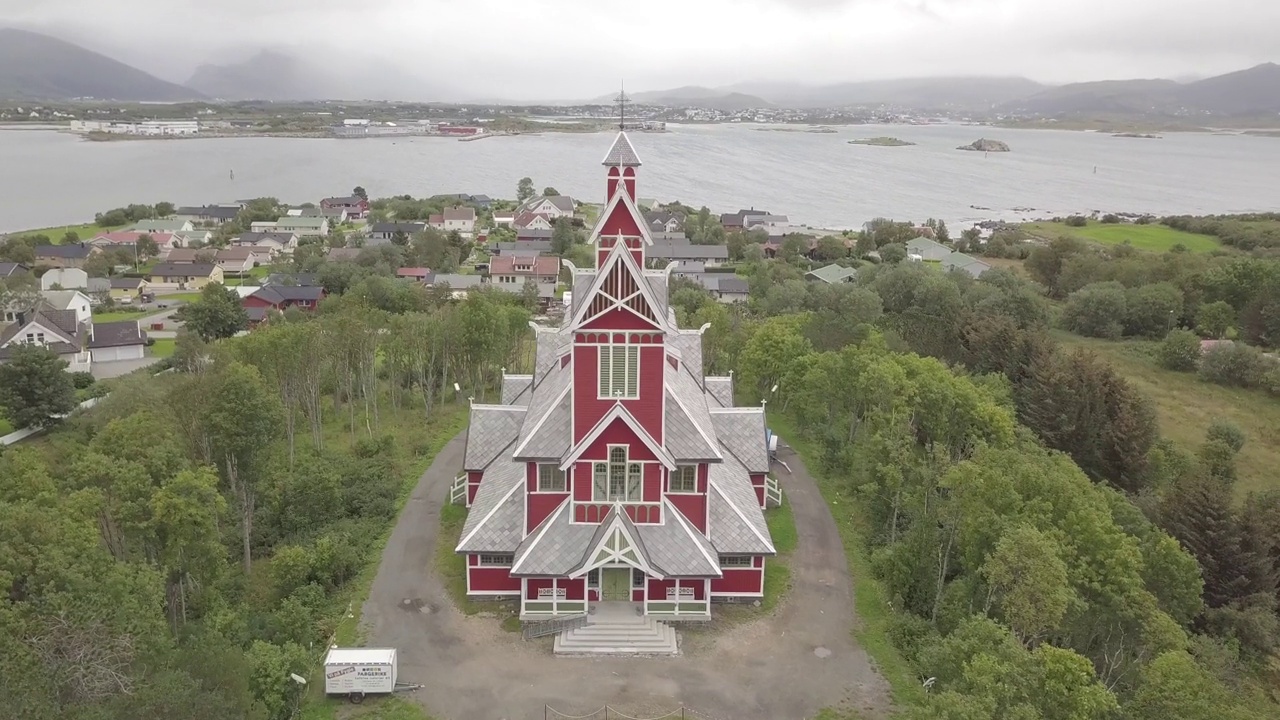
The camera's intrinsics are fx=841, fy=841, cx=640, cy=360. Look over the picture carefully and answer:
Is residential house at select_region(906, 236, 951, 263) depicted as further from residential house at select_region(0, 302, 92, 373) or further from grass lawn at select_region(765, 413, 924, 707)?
residential house at select_region(0, 302, 92, 373)

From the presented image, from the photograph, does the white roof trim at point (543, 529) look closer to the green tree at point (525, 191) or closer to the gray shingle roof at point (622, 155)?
the gray shingle roof at point (622, 155)

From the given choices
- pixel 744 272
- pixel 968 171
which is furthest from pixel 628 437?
pixel 968 171

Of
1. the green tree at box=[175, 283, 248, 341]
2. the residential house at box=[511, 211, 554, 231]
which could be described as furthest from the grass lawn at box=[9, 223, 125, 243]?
the green tree at box=[175, 283, 248, 341]

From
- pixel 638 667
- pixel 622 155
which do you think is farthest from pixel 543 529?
pixel 622 155

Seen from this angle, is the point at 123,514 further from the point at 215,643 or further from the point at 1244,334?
the point at 1244,334

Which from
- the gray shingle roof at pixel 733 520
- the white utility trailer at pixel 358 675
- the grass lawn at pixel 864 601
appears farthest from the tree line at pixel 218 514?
the grass lawn at pixel 864 601

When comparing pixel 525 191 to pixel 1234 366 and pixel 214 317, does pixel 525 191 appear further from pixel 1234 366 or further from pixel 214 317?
pixel 1234 366
